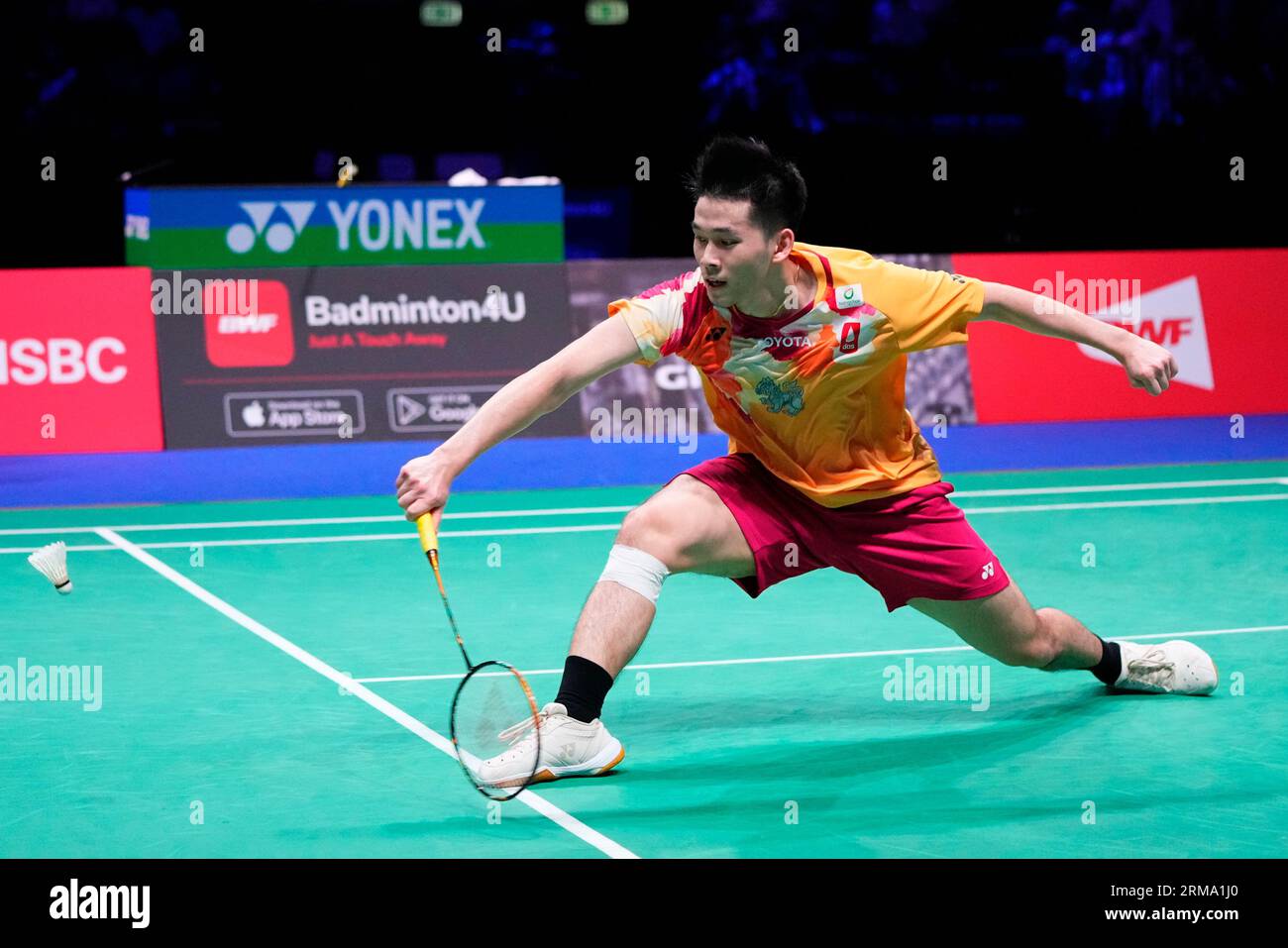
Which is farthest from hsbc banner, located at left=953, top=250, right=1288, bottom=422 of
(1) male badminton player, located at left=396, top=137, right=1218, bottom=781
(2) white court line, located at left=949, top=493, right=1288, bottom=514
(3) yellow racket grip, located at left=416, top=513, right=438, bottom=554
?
(3) yellow racket grip, located at left=416, top=513, right=438, bottom=554

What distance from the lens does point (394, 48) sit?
14398mm

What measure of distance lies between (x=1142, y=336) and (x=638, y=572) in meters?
7.39

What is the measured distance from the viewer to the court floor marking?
26.2ft

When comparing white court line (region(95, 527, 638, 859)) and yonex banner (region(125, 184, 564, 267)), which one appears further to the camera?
yonex banner (region(125, 184, 564, 267))

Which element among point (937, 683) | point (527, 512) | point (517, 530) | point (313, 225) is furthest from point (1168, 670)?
point (313, 225)

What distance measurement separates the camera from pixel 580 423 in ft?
34.4

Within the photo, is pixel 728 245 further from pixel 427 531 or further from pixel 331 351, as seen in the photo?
pixel 331 351

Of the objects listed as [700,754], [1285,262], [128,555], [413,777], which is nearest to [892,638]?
[700,754]

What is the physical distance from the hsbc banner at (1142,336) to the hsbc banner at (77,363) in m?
4.82

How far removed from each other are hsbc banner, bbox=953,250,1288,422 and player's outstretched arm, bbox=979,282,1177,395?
20.7 feet

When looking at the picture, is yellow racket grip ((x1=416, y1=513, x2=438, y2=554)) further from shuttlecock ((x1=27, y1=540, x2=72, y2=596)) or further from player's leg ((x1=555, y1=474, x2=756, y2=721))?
shuttlecock ((x1=27, y1=540, x2=72, y2=596))

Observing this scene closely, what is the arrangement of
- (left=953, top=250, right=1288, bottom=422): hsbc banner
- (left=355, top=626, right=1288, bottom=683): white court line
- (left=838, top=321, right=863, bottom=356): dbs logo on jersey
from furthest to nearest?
(left=953, top=250, right=1288, bottom=422): hsbc banner → (left=355, top=626, right=1288, bottom=683): white court line → (left=838, top=321, right=863, bottom=356): dbs logo on jersey

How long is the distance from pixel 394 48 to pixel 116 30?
227 centimetres

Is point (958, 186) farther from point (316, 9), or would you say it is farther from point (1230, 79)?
point (316, 9)
